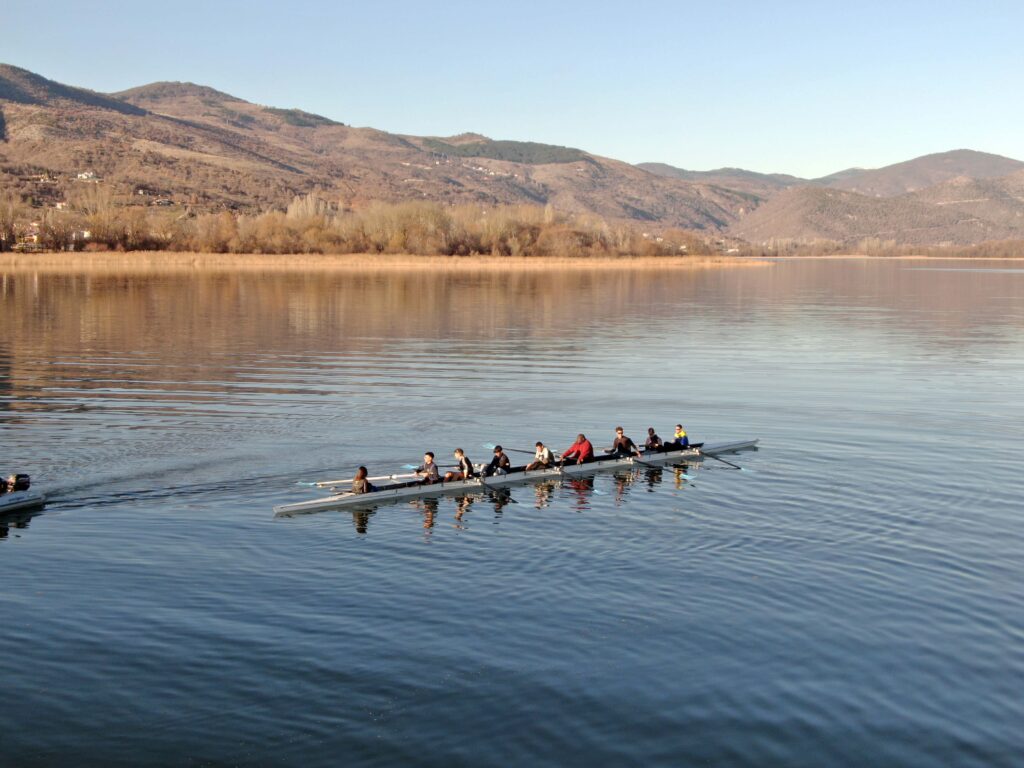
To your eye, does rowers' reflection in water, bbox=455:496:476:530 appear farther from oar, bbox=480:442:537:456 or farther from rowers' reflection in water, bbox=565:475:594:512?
oar, bbox=480:442:537:456

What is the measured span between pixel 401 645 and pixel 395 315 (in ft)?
220

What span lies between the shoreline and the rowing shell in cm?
12639

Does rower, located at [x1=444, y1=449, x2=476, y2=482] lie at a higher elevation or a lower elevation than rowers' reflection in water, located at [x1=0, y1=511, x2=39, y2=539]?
higher

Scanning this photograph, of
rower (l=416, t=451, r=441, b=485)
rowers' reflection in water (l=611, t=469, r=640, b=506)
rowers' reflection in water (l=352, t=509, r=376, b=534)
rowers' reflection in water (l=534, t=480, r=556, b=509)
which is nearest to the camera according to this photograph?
rowers' reflection in water (l=352, t=509, r=376, b=534)

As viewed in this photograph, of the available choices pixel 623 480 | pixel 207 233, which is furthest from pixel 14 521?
pixel 207 233

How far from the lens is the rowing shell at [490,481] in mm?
26844

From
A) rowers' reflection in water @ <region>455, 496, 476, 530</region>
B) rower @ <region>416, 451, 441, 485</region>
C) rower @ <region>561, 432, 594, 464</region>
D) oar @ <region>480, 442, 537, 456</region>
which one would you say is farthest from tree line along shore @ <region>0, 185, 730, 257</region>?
rowers' reflection in water @ <region>455, 496, 476, 530</region>

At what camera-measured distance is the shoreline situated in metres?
143

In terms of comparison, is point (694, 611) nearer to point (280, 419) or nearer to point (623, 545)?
point (623, 545)

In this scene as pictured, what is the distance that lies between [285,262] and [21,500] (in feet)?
464

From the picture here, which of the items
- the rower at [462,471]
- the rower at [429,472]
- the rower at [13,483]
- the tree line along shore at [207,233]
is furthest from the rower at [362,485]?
the tree line along shore at [207,233]

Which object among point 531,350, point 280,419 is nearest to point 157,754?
point 280,419

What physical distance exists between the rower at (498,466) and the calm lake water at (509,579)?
0.95 metres

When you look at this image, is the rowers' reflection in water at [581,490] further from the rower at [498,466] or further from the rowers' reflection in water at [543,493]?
the rower at [498,466]
